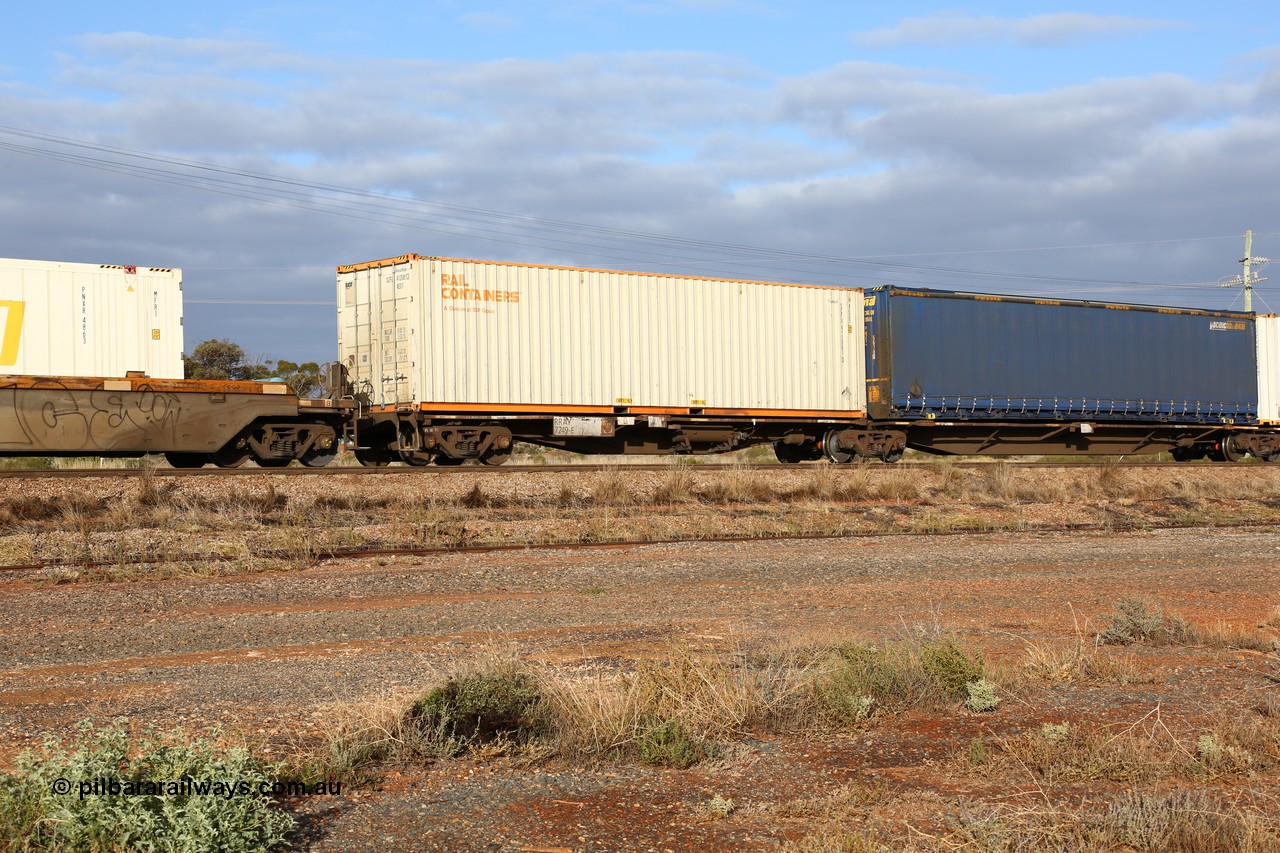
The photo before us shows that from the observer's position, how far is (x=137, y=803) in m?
3.87

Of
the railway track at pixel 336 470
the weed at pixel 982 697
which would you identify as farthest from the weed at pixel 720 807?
the railway track at pixel 336 470

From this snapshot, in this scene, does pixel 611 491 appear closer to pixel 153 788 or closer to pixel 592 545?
pixel 592 545

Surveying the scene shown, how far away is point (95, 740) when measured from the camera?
182 inches

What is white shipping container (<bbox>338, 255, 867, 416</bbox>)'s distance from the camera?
768 inches

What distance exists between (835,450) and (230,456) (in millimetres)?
12296

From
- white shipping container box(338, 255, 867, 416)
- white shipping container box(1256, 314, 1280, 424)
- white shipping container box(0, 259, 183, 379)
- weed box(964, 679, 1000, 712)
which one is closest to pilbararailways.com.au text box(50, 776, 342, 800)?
weed box(964, 679, 1000, 712)

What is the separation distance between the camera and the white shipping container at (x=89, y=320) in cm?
1630

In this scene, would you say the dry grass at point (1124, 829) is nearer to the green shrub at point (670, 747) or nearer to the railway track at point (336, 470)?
the green shrub at point (670, 747)

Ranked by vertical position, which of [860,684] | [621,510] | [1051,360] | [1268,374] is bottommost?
[860,684]

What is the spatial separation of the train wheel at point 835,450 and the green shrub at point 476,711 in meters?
18.5

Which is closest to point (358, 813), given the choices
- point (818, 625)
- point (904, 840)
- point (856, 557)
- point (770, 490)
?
point (904, 840)

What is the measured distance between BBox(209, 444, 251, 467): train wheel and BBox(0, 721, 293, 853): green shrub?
47.8 feet

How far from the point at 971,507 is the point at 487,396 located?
8.83 metres

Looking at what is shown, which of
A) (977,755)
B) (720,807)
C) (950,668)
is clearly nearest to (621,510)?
(950,668)
